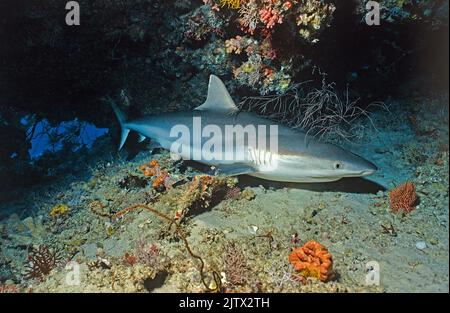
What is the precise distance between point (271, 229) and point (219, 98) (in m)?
2.29

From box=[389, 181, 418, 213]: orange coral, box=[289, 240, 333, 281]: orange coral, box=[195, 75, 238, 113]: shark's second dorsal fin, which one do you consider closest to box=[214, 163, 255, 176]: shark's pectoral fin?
box=[195, 75, 238, 113]: shark's second dorsal fin

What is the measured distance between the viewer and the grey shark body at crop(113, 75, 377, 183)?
3.96m

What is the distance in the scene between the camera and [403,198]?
3.89 meters

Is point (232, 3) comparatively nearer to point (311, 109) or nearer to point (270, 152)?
point (311, 109)

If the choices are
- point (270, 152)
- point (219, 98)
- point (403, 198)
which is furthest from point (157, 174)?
point (403, 198)

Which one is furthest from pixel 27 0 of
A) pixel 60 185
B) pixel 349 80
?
pixel 349 80

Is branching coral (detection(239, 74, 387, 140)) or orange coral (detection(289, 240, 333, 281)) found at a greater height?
branching coral (detection(239, 74, 387, 140))

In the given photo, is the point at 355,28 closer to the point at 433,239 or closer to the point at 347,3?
the point at 347,3

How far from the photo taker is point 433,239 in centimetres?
343

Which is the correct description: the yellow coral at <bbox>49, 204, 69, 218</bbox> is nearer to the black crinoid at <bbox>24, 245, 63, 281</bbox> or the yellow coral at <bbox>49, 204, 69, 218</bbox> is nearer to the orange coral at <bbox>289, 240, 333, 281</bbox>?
the black crinoid at <bbox>24, 245, 63, 281</bbox>

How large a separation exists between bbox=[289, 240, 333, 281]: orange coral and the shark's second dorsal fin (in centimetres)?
252

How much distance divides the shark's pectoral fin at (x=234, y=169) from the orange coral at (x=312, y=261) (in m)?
1.35

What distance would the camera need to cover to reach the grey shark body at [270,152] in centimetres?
396

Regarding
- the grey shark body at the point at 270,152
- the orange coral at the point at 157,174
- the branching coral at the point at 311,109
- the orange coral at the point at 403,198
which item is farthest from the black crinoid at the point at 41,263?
the orange coral at the point at 403,198
